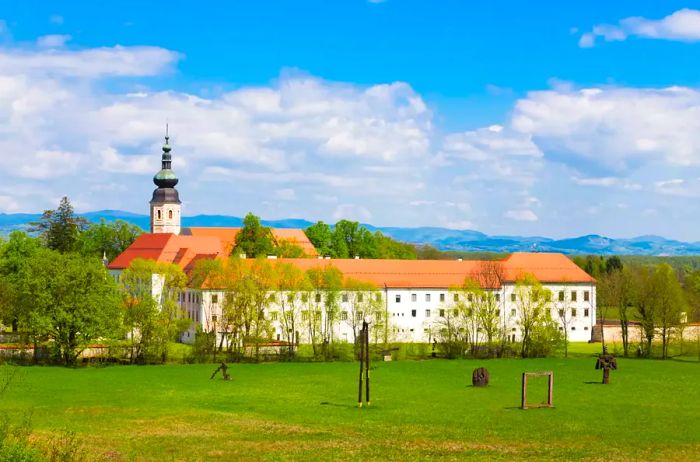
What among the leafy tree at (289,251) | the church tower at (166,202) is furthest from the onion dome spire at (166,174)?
the leafy tree at (289,251)

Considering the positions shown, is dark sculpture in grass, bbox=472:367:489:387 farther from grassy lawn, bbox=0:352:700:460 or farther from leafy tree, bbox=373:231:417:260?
leafy tree, bbox=373:231:417:260

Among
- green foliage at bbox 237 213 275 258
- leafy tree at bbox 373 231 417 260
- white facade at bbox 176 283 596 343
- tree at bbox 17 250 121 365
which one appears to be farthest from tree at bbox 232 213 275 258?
tree at bbox 17 250 121 365

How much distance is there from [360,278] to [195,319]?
698 inches

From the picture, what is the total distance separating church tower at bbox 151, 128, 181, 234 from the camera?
142625 mm

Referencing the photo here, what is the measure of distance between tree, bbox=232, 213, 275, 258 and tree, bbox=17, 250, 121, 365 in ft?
142

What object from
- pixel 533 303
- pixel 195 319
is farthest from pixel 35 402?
pixel 533 303

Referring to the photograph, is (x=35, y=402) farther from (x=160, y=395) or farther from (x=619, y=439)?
(x=619, y=439)

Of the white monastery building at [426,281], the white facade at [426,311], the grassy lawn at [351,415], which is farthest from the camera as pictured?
the white monastery building at [426,281]

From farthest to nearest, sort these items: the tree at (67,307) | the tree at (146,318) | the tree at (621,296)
→ the tree at (621,296) < the tree at (146,318) < the tree at (67,307)

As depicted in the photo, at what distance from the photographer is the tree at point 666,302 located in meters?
81.5

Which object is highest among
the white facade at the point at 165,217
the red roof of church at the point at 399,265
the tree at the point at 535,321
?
the white facade at the point at 165,217

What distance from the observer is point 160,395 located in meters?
48.7

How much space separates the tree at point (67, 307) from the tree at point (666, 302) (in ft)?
145

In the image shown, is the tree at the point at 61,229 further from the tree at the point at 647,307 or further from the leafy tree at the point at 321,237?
the tree at the point at 647,307
